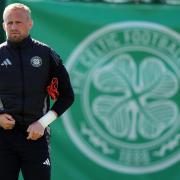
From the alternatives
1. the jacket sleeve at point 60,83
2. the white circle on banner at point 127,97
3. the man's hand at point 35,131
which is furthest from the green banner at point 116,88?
the man's hand at point 35,131

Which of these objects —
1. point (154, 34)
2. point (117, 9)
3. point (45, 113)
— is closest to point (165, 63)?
point (154, 34)

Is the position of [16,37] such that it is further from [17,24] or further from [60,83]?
[60,83]

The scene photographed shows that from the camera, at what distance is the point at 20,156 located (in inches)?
148

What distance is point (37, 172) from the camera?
3.73m

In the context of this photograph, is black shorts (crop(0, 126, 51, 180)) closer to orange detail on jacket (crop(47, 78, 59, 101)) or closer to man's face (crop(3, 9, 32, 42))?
orange detail on jacket (crop(47, 78, 59, 101))

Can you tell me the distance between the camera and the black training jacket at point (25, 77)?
375 cm

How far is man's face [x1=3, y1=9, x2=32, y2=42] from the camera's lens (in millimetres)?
3744

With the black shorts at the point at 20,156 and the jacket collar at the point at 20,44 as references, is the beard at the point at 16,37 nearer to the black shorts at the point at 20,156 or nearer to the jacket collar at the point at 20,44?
the jacket collar at the point at 20,44

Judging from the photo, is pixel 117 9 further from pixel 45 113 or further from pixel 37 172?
pixel 37 172

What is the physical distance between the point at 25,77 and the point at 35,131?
1.01ft

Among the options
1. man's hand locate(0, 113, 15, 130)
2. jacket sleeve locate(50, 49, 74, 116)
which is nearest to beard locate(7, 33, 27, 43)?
jacket sleeve locate(50, 49, 74, 116)

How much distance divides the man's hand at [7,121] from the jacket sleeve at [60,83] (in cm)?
30

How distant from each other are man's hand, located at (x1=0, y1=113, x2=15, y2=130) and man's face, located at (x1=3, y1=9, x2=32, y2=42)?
1.41 ft

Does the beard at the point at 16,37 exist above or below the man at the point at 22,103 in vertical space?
above
